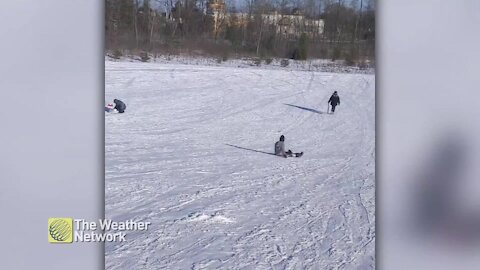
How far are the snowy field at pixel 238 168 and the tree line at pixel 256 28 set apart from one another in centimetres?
9

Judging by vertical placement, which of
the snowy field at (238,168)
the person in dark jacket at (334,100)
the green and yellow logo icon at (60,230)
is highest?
the person in dark jacket at (334,100)

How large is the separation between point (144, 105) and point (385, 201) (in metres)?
1.03

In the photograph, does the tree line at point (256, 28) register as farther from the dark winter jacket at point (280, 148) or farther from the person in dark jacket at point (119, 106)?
the dark winter jacket at point (280, 148)

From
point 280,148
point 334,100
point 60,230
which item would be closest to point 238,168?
point 280,148

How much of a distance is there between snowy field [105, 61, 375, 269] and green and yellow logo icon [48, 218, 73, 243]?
0.51ft

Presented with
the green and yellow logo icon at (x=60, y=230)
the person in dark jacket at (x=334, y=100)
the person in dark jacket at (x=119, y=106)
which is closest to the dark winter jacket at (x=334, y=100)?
the person in dark jacket at (x=334, y=100)

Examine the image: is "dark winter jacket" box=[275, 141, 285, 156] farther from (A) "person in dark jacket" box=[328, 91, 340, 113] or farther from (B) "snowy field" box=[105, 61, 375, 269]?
(A) "person in dark jacket" box=[328, 91, 340, 113]

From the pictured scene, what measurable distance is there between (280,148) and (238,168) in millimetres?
182

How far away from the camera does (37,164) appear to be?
7.20 ft

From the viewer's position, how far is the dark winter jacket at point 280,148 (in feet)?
7.38

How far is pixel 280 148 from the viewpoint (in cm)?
225

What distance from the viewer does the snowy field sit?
2207 mm

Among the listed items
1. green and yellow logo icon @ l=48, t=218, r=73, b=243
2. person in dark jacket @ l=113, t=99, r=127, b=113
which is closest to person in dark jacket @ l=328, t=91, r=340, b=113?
person in dark jacket @ l=113, t=99, r=127, b=113

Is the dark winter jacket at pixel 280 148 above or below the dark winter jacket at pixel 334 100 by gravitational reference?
below
